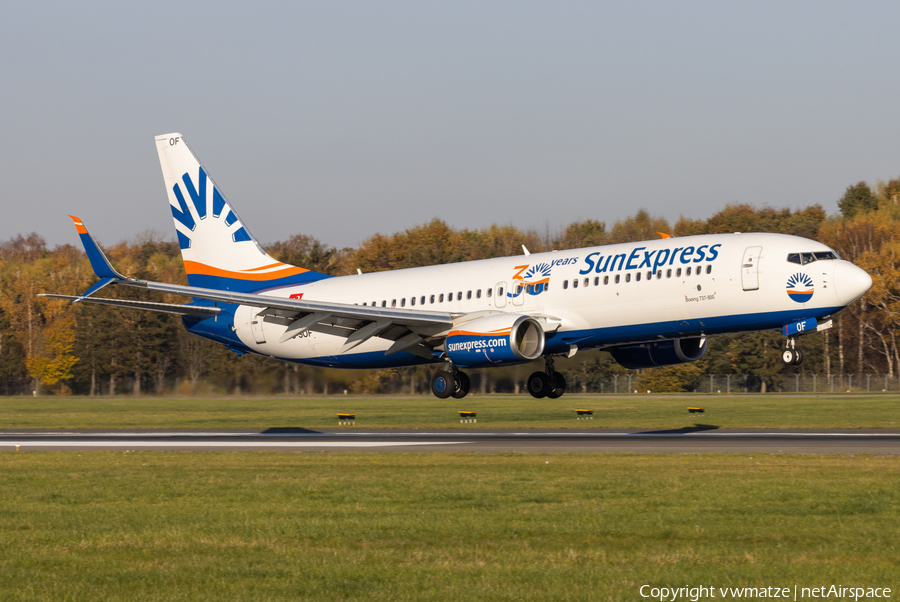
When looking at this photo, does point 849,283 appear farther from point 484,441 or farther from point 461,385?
point 484,441

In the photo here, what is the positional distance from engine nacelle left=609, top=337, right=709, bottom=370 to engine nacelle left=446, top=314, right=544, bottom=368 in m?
5.13

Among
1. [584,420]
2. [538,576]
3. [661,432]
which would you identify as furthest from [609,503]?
[584,420]

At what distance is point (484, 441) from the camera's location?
143ft

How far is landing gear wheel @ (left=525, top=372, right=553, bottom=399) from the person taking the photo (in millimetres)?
42938

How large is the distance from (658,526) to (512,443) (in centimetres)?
2196

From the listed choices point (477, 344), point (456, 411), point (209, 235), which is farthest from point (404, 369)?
point (477, 344)

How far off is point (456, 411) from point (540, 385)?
2857 cm

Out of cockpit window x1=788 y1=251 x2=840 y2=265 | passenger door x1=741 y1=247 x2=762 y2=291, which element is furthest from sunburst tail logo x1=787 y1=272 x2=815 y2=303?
passenger door x1=741 y1=247 x2=762 y2=291

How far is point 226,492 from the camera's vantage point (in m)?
26.2

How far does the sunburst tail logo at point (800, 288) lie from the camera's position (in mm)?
34000

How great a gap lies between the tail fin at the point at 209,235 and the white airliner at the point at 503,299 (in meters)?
0.06

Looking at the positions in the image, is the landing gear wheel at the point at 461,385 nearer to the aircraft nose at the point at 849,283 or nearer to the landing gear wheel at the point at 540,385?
the landing gear wheel at the point at 540,385

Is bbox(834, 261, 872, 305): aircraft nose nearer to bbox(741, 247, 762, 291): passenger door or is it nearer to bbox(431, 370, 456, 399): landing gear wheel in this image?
bbox(741, 247, 762, 291): passenger door

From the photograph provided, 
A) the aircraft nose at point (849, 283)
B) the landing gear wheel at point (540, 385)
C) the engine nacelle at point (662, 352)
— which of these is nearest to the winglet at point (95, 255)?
the landing gear wheel at point (540, 385)
